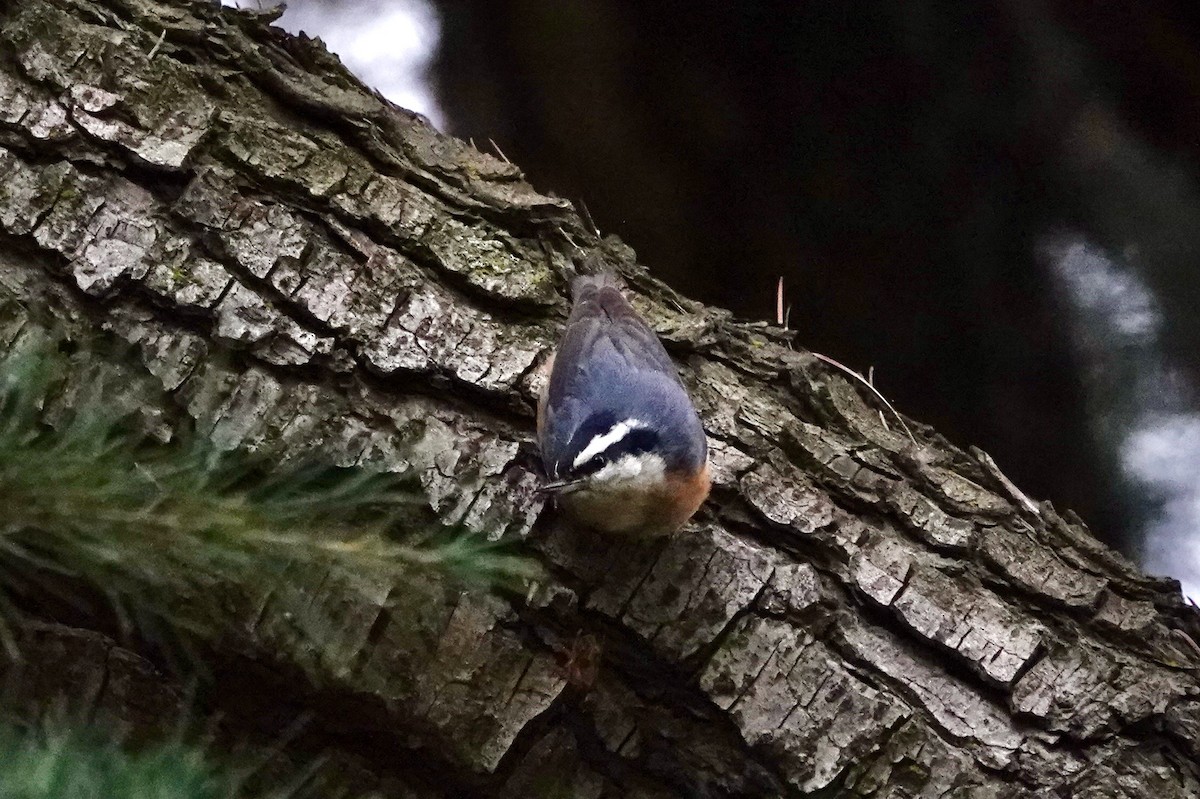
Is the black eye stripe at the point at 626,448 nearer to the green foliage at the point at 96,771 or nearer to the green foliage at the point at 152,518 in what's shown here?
the green foliage at the point at 152,518

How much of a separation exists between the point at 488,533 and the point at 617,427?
23 cm

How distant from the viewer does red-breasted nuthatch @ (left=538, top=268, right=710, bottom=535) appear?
1.07 m

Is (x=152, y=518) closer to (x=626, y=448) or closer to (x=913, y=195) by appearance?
(x=626, y=448)

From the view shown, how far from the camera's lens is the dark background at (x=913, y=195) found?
5.04 ft

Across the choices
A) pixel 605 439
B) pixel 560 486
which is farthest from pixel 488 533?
pixel 605 439

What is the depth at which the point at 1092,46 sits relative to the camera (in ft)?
4.85

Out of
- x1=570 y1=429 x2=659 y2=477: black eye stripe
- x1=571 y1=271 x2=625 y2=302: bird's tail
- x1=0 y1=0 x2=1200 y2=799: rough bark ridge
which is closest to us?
x1=0 y1=0 x2=1200 y2=799: rough bark ridge

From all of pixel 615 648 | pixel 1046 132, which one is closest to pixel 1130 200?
pixel 1046 132

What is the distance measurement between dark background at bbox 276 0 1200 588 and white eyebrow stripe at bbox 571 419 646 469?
53cm

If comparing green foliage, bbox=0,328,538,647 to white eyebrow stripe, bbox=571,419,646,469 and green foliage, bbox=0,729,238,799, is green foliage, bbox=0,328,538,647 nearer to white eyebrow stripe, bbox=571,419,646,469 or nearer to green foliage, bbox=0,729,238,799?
green foliage, bbox=0,729,238,799

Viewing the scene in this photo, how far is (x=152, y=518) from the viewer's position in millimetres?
615

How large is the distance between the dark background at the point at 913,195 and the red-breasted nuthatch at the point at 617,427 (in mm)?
441

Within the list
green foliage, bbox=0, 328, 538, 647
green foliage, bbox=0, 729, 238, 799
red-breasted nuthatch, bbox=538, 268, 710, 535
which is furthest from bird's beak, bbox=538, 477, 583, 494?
green foliage, bbox=0, 729, 238, 799

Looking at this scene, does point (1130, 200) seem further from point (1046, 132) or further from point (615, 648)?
point (615, 648)
